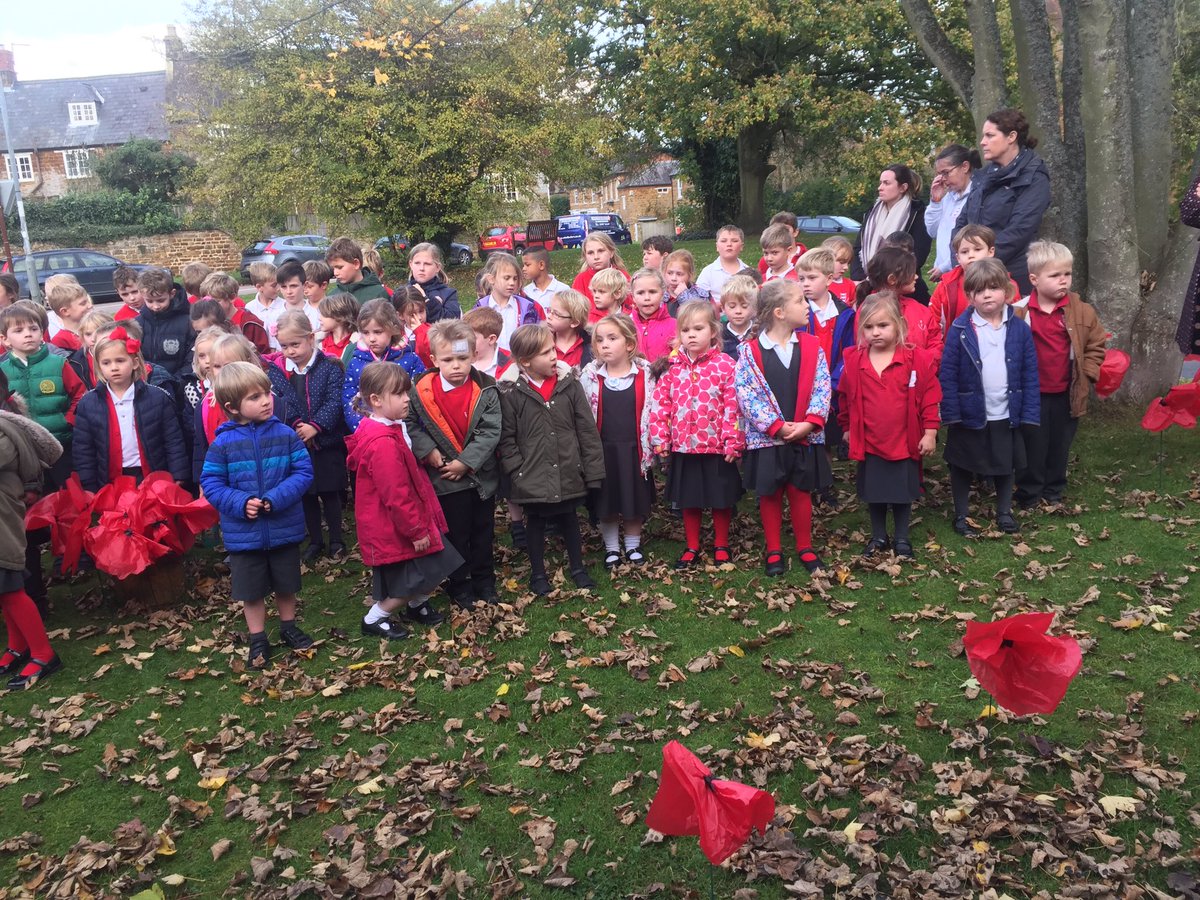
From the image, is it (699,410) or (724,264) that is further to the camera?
(724,264)

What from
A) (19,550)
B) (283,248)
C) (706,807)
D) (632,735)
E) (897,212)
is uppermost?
(283,248)

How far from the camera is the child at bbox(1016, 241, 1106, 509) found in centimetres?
673

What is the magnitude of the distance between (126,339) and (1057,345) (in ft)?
22.3

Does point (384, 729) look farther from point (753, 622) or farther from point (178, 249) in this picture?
point (178, 249)

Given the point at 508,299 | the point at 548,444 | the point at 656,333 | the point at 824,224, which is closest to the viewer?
the point at 548,444

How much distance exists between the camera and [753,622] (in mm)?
5660

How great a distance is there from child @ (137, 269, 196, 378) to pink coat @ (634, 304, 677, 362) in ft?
12.6

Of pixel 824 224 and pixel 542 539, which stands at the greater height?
pixel 824 224

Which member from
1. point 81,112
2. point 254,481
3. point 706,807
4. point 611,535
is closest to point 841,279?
point 611,535

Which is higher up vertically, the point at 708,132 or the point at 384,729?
the point at 708,132

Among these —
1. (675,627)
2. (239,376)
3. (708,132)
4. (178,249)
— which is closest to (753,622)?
(675,627)

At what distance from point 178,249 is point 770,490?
131 ft

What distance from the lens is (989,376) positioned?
6.48 metres

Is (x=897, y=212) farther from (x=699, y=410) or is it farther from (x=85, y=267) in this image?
(x=85, y=267)
